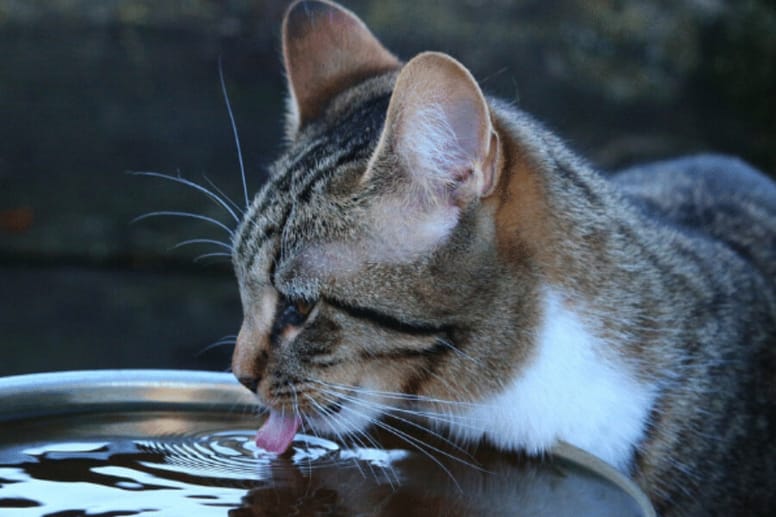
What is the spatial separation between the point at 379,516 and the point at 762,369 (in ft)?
3.23

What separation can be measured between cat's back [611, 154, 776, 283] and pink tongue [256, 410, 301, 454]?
98 cm

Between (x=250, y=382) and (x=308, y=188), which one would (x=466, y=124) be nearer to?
(x=308, y=188)

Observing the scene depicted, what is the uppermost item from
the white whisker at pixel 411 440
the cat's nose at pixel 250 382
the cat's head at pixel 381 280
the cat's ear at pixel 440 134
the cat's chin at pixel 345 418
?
the cat's ear at pixel 440 134

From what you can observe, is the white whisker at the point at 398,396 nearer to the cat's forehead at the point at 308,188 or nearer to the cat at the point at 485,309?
the cat at the point at 485,309

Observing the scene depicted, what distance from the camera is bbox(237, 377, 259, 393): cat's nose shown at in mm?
1890

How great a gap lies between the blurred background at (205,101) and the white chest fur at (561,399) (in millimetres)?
2434

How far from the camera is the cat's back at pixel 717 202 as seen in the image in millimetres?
2592

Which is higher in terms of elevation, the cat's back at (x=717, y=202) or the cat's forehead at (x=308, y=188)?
the cat's forehead at (x=308, y=188)

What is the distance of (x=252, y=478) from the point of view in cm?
172

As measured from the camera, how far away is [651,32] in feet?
16.7

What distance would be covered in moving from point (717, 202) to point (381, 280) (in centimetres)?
136

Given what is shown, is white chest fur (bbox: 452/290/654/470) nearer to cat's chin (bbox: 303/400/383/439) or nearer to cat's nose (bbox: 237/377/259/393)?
cat's chin (bbox: 303/400/383/439)

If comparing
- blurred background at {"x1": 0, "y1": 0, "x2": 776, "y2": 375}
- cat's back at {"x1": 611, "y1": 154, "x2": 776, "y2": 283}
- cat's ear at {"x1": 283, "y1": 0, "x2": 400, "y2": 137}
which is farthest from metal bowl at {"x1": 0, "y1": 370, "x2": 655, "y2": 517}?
blurred background at {"x1": 0, "y1": 0, "x2": 776, "y2": 375}

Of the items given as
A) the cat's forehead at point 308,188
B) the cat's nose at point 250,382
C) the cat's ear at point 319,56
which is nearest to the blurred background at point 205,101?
the cat's ear at point 319,56
